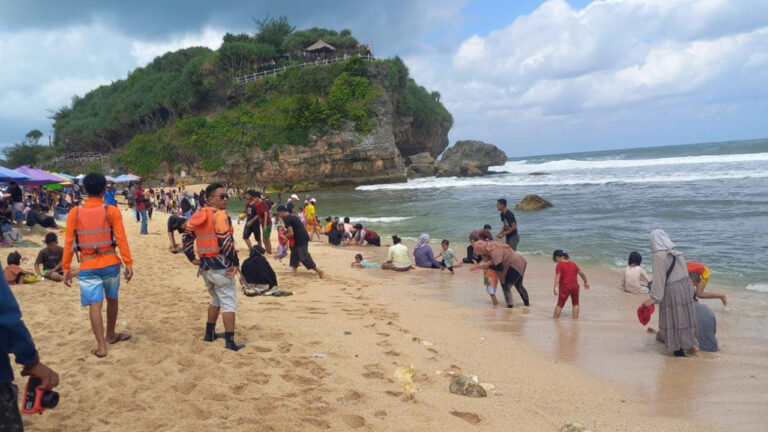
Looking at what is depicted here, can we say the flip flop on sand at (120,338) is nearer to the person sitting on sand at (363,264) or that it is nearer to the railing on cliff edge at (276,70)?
the person sitting on sand at (363,264)

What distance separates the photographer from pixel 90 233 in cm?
436

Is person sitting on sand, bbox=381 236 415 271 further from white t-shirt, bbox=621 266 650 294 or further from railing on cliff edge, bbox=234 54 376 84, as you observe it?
railing on cliff edge, bbox=234 54 376 84

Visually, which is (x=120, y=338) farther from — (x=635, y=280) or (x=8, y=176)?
(x=8, y=176)

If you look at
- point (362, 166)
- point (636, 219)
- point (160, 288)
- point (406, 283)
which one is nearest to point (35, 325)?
point (160, 288)

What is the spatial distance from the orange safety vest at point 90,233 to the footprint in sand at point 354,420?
8.66ft

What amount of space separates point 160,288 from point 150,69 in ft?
214

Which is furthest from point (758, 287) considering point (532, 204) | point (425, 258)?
point (532, 204)

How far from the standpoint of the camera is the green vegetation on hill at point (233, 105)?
4303 centimetres

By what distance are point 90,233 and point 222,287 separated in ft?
4.19

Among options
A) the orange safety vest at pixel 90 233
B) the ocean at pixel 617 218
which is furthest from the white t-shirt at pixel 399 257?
the orange safety vest at pixel 90 233

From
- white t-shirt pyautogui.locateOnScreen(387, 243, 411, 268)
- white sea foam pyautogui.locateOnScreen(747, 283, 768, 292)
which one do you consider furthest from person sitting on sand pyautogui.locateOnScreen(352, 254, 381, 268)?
white sea foam pyautogui.locateOnScreen(747, 283, 768, 292)

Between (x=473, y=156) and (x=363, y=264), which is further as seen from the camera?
(x=473, y=156)

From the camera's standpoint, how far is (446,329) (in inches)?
246

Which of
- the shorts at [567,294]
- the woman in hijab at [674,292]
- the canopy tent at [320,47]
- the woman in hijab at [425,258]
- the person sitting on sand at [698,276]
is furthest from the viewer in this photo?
the canopy tent at [320,47]
